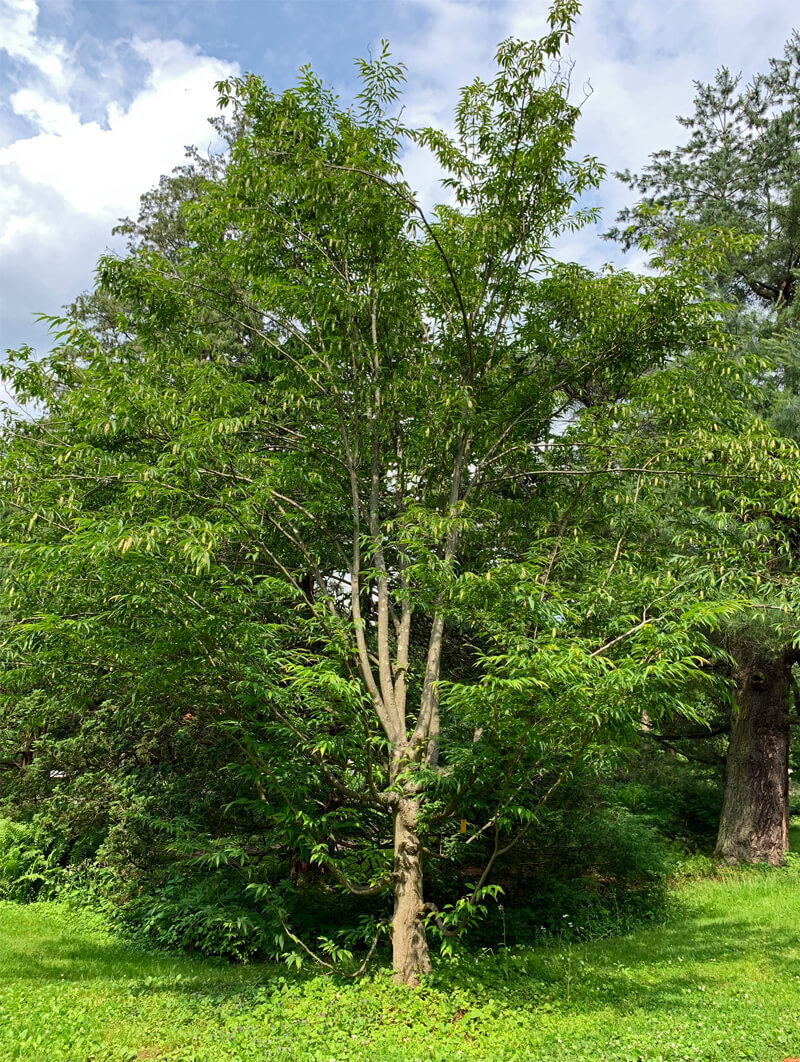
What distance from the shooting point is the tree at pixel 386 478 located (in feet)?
16.4

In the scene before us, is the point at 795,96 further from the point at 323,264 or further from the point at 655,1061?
the point at 655,1061

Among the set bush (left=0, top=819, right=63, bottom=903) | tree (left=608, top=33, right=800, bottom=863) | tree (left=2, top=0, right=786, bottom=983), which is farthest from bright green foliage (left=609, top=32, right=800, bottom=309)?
bush (left=0, top=819, right=63, bottom=903)

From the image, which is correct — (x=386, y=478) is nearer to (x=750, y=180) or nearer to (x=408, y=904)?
(x=408, y=904)

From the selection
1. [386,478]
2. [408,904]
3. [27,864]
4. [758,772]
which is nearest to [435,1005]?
[408,904]

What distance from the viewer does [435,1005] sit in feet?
16.9

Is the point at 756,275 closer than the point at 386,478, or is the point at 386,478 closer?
the point at 386,478

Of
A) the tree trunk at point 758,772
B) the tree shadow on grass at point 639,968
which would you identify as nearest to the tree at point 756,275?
the tree trunk at point 758,772

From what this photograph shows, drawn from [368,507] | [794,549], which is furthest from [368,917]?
[794,549]

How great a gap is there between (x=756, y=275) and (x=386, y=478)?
830cm

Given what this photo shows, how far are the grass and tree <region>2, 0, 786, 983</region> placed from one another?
0.70 meters

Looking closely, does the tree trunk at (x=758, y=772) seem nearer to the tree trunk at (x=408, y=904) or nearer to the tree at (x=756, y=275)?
the tree at (x=756, y=275)

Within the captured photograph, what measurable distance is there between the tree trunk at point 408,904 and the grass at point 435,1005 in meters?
0.16

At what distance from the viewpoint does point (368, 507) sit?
697 cm

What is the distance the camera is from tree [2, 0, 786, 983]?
16.4 feet
